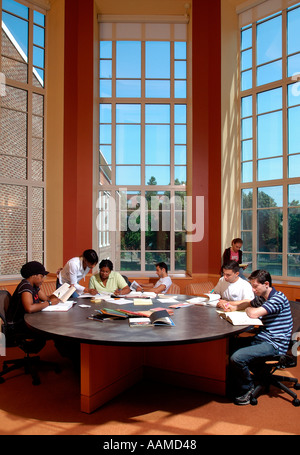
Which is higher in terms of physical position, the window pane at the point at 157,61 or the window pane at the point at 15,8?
the window pane at the point at 15,8

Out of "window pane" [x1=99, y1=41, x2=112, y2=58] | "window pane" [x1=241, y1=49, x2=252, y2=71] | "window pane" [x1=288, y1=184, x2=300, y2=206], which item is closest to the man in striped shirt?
"window pane" [x1=288, y1=184, x2=300, y2=206]

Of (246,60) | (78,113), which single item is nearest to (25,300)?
(78,113)

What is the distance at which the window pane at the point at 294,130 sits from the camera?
6441 millimetres

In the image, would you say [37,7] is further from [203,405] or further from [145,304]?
[203,405]

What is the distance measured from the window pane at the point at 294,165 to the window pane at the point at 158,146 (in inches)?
98.3

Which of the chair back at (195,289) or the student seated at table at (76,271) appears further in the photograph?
the chair back at (195,289)

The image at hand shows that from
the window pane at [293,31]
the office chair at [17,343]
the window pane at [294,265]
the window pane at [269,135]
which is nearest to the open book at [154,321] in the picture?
the office chair at [17,343]

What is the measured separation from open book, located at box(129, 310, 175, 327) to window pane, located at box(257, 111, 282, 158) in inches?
193

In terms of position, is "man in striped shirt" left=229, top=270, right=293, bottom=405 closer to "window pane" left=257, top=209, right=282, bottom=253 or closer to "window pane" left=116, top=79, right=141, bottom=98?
"window pane" left=257, top=209, right=282, bottom=253

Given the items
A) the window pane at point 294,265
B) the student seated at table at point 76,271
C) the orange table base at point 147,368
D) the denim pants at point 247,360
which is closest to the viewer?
the orange table base at point 147,368

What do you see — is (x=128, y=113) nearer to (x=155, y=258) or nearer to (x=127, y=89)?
(x=127, y=89)

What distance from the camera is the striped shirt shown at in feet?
10.3

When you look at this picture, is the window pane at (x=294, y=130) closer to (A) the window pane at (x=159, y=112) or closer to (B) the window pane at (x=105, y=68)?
(A) the window pane at (x=159, y=112)

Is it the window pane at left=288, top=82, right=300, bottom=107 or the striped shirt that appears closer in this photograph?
the striped shirt
